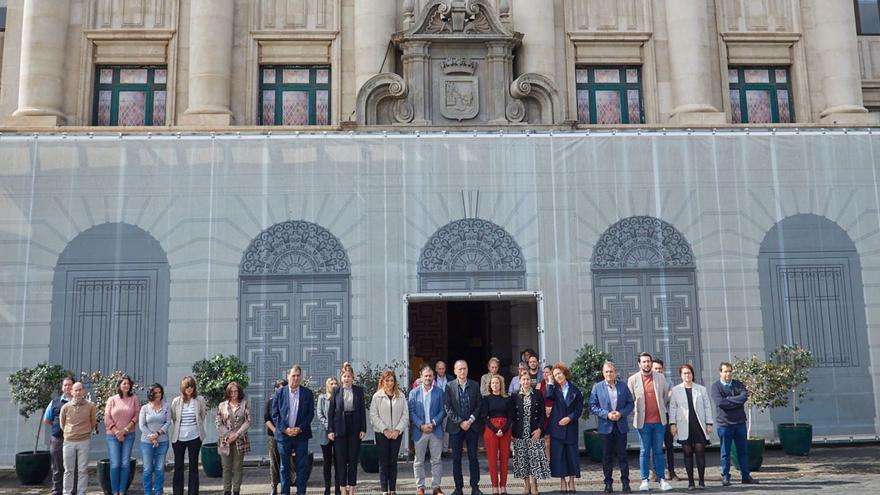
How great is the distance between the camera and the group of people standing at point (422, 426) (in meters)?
10.5

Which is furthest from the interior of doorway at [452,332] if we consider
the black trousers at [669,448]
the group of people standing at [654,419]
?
the group of people standing at [654,419]

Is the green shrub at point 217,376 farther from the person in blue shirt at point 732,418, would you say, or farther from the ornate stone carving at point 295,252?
the person in blue shirt at point 732,418

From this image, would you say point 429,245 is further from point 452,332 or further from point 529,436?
point 452,332

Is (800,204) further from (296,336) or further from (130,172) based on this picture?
(130,172)

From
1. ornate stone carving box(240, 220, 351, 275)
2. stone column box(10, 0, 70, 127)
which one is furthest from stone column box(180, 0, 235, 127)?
ornate stone carving box(240, 220, 351, 275)

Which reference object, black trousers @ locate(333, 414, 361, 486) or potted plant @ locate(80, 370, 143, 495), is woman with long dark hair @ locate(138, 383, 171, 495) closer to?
potted plant @ locate(80, 370, 143, 495)

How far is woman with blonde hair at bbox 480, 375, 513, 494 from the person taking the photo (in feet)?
34.3

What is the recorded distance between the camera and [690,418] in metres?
10.9

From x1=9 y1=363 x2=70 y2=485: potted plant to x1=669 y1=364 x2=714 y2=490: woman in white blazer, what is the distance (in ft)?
32.2

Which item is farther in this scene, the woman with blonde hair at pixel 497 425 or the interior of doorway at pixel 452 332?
the interior of doorway at pixel 452 332

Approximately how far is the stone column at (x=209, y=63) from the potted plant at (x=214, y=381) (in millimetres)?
8320

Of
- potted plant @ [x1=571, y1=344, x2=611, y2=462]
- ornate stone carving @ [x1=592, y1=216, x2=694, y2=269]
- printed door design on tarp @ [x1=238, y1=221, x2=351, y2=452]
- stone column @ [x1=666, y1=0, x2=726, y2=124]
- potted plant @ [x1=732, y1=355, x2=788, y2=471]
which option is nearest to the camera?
potted plant @ [x1=732, y1=355, x2=788, y2=471]

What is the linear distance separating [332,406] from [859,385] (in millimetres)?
9969

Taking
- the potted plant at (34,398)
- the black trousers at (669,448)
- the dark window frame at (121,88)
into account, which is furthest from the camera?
the dark window frame at (121,88)
